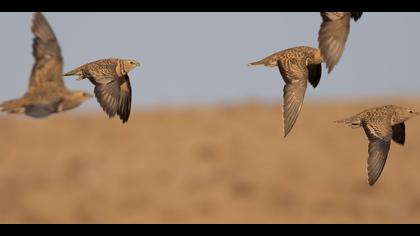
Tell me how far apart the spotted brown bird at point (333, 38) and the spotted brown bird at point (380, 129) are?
1.16 metres

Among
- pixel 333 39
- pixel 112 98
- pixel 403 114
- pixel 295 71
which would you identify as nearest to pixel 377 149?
pixel 403 114

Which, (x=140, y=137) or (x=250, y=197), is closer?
(x=250, y=197)

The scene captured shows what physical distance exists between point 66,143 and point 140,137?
6.82 feet

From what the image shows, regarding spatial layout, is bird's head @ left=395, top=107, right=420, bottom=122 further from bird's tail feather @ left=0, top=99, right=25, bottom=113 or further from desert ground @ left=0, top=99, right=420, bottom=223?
desert ground @ left=0, top=99, right=420, bottom=223

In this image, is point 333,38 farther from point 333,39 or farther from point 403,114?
point 403,114

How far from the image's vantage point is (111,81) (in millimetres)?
11898

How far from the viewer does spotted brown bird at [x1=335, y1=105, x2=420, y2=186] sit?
1218 centimetres

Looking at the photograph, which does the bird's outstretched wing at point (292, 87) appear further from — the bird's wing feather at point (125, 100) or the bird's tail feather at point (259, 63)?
the bird's wing feather at point (125, 100)

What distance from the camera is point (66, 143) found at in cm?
3281

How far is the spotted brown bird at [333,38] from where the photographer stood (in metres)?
11.6
